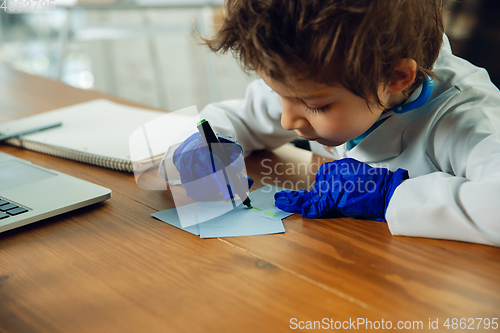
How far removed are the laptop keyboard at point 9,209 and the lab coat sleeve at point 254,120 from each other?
342mm

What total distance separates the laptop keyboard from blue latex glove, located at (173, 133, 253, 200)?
20cm

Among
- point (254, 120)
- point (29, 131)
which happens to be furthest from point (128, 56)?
point (254, 120)

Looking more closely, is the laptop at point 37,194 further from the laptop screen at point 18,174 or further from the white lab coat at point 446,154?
the white lab coat at point 446,154

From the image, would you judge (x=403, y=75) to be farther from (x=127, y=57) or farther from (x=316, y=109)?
(x=127, y=57)

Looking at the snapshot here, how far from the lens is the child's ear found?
479 mm

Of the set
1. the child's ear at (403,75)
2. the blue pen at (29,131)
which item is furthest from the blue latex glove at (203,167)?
the blue pen at (29,131)

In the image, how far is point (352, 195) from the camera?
18.9 inches

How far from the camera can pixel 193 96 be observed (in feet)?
10.2

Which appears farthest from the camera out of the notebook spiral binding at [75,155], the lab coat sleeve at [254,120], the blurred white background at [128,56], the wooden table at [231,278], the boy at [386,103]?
the blurred white background at [128,56]

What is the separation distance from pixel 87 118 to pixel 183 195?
0.43 m

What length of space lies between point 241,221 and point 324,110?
0.53 ft

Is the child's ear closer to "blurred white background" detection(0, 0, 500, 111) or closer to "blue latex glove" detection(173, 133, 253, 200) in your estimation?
"blue latex glove" detection(173, 133, 253, 200)

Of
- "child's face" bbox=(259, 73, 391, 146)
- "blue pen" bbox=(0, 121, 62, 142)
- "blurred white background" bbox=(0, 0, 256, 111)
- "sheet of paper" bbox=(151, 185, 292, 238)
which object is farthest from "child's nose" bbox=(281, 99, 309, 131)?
"blurred white background" bbox=(0, 0, 256, 111)

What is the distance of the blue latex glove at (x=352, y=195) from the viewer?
0.48m
